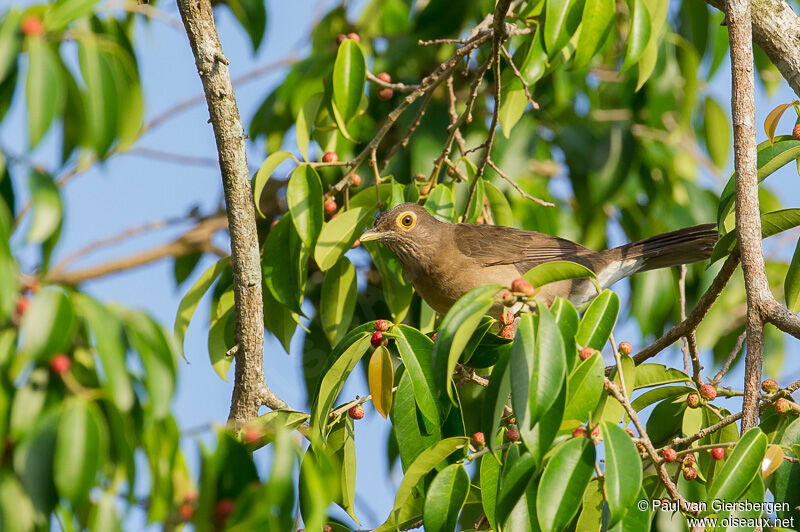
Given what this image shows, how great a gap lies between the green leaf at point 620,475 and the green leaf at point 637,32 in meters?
2.48

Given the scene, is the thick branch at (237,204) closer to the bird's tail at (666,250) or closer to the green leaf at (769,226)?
the green leaf at (769,226)

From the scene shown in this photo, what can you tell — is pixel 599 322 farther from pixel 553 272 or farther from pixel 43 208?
pixel 43 208

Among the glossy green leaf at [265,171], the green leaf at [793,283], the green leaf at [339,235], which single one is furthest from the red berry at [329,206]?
the green leaf at [793,283]

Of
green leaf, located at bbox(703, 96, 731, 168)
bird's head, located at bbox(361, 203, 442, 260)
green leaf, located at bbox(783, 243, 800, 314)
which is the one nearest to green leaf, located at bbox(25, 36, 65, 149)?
green leaf, located at bbox(783, 243, 800, 314)

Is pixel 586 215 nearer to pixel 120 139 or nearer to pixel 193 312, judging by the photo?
pixel 193 312

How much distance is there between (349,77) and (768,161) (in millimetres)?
2024

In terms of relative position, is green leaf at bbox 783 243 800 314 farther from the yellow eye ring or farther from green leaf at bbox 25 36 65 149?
green leaf at bbox 25 36 65 149

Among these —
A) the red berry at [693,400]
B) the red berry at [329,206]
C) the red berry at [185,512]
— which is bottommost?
the red berry at [185,512]

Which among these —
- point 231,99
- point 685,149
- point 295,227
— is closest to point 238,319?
point 295,227

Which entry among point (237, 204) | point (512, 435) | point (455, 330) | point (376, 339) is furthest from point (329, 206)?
point (455, 330)

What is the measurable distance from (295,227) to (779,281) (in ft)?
14.7

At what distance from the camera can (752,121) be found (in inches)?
144

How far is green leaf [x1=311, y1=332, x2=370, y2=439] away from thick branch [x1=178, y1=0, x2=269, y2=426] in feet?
2.08

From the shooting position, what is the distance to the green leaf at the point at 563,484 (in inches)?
98.9
